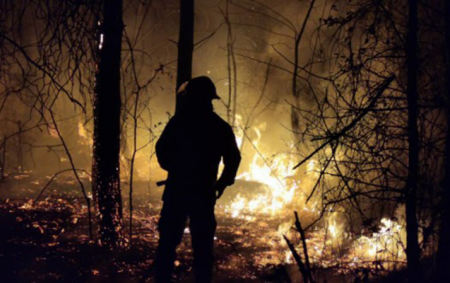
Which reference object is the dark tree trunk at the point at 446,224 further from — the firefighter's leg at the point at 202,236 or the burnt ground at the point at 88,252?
the firefighter's leg at the point at 202,236

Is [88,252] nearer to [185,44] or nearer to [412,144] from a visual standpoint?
[185,44]

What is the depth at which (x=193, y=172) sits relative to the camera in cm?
370

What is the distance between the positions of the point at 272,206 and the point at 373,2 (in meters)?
7.26

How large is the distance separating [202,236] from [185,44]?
354 centimetres

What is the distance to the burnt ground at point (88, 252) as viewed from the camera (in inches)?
176

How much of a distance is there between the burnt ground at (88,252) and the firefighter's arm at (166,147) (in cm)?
119

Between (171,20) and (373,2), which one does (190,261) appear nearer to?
(373,2)

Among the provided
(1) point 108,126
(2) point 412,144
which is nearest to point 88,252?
(1) point 108,126

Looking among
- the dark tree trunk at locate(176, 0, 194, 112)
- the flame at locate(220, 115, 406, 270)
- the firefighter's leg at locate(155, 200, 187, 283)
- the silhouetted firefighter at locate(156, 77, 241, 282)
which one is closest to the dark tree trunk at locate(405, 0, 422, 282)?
the flame at locate(220, 115, 406, 270)

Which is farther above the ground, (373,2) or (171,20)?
(171,20)

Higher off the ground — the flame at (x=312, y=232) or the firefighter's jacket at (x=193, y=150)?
the firefighter's jacket at (x=193, y=150)

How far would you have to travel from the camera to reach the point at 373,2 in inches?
171

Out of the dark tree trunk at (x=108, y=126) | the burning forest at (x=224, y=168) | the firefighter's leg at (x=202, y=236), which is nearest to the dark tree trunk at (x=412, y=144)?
the burning forest at (x=224, y=168)

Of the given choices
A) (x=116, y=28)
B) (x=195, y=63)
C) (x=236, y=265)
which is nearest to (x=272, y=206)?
(x=236, y=265)
